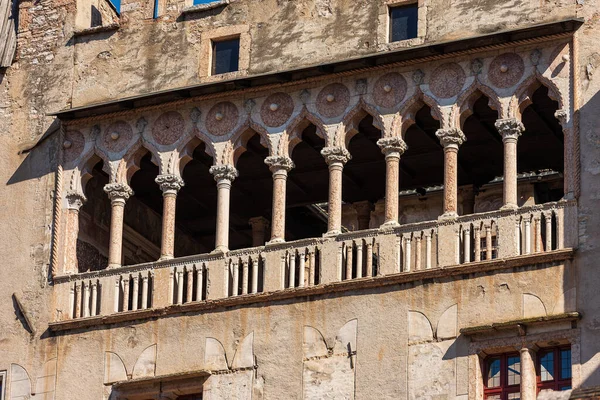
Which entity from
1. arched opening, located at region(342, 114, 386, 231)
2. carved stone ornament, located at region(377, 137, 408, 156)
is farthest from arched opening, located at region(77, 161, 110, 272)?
carved stone ornament, located at region(377, 137, 408, 156)

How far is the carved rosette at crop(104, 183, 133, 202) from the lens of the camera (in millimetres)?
31328

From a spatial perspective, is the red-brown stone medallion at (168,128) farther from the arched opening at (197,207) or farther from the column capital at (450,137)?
the column capital at (450,137)

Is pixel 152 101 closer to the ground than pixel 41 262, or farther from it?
farther from it

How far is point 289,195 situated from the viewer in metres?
34.3

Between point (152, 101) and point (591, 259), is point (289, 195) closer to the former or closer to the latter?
point (152, 101)

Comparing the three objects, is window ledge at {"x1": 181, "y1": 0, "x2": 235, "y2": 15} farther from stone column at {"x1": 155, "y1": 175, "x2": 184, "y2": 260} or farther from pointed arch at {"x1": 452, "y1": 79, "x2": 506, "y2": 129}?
pointed arch at {"x1": 452, "y1": 79, "x2": 506, "y2": 129}

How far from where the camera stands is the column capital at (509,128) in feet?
94.9

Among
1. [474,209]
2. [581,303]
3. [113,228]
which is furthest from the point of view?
[474,209]

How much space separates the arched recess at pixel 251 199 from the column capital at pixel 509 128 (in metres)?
4.40

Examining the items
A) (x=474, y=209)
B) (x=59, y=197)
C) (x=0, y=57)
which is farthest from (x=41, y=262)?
(x=474, y=209)

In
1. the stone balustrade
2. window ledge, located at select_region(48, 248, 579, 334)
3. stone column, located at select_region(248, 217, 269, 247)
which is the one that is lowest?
window ledge, located at select_region(48, 248, 579, 334)

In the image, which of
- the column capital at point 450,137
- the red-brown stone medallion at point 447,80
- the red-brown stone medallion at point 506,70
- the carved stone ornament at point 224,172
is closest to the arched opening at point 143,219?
the carved stone ornament at point 224,172

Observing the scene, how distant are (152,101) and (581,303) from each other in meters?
7.01

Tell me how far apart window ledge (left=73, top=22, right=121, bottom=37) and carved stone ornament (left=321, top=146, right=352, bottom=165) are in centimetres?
414
